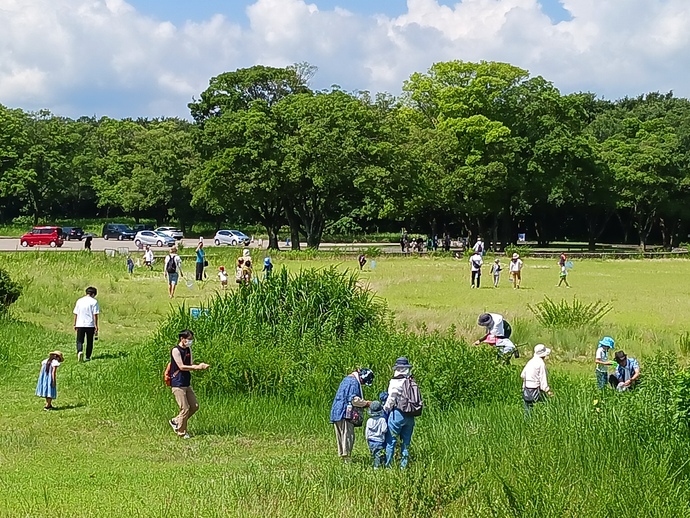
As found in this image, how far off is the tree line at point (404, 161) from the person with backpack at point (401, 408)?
40.7 m

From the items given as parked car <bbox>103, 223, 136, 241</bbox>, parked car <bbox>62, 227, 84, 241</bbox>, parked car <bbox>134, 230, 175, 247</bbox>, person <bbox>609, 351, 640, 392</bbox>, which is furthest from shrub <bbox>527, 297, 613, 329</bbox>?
parked car <bbox>103, 223, 136, 241</bbox>

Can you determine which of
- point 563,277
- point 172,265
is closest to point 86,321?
point 172,265

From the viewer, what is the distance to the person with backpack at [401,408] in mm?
9609

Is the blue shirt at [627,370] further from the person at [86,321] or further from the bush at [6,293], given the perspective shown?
the bush at [6,293]

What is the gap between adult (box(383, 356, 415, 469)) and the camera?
31.6ft

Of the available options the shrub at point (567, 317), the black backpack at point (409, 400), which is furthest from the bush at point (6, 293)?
the black backpack at point (409, 400)

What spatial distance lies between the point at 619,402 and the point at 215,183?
43397mm

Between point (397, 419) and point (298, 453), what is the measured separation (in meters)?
1.65

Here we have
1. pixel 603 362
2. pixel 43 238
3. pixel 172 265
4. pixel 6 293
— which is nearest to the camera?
pixel 603 362

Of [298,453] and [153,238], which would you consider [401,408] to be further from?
[153,238]

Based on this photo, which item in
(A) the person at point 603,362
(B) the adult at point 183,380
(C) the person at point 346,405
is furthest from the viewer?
(A) the person at point 603,362

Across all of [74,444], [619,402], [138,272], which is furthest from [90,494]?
[138,272]

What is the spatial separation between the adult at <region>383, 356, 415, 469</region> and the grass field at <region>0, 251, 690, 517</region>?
32 centimetres

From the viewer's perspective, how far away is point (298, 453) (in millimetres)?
10672
